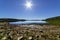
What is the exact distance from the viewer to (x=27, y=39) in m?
8.03

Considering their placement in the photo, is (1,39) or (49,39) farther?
(49,39)

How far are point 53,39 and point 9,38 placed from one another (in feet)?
10.4

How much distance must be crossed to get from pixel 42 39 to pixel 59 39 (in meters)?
1.28

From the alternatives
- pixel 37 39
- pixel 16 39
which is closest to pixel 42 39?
pixel 37 39

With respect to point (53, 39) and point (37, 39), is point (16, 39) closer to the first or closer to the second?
point (37, 39)

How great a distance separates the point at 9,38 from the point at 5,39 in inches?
13.9

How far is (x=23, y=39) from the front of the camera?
26.2 feet

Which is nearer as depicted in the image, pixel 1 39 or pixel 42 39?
pixel 1 39

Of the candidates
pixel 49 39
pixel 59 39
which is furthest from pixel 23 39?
pixel 59 39

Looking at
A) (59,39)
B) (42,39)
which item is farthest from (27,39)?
(59,39)

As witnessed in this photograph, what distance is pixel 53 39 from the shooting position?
8.59 metres

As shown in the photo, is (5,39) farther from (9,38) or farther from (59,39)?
(59,39)

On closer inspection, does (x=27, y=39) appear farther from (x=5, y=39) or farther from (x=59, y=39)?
(x=59, y=39)

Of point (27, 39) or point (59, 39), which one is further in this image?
point (59, 39)
